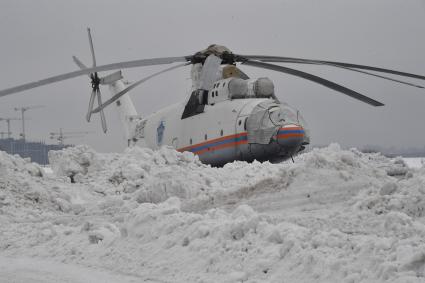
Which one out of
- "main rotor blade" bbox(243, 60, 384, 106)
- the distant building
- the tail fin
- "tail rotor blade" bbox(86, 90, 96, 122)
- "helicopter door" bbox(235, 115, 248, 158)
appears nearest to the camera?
"main rotor blade" bbox(243, 60, 384, 106)

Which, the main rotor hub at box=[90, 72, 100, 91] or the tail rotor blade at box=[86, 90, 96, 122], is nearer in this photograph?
the tail rotor blade at box=[86, 90, 96, 122]

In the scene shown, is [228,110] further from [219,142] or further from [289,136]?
[289,136]

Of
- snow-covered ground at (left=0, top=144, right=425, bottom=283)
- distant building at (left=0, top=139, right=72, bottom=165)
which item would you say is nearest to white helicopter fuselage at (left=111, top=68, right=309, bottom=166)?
snow-covered ground at (left=0, top=144, right=425, bottom=283)

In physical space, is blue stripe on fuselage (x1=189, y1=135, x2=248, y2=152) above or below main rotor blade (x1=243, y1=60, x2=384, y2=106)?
below

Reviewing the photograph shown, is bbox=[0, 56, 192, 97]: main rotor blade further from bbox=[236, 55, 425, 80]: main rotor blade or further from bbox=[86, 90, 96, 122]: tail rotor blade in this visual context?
bbox=[86, 90, 96, 122]: tail rotor blade

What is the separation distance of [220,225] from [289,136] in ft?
31.5

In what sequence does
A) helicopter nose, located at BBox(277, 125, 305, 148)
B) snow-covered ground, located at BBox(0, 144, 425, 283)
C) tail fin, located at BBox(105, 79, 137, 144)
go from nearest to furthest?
snow-covered ground, located at BBox(0, 144, 425, 283)
helicopter nose, located at BBox(277, 125, 305, 148)
tail fin, located at BBox(105, 79, 137, 144)

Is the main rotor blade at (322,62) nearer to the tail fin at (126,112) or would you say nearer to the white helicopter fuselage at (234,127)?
the white helicopter fuselage at (234,127)

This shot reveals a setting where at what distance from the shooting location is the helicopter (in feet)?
51.1

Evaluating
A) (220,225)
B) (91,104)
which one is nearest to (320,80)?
(91,104)

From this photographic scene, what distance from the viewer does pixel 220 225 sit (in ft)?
20.5

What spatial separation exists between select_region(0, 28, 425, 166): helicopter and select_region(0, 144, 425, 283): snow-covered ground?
1980 millimetres

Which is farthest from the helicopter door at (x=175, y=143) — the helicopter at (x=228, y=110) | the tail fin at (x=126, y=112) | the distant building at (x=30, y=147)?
the distant building at (x=30, y=147)

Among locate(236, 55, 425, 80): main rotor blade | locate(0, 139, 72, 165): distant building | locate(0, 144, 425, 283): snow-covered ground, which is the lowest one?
locate(0, 139, 72, 165): distant building
